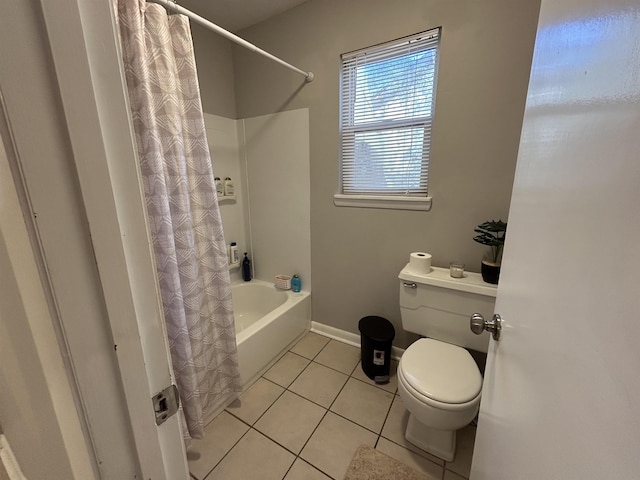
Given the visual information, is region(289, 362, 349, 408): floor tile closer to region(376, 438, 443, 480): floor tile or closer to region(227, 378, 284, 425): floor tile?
region(227, 378, 284, 425): floor tile

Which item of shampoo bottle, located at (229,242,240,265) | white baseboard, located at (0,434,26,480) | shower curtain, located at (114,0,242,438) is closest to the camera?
white baseboard, located at (0,434,26,480)

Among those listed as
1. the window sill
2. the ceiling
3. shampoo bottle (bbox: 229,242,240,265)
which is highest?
the ceiling

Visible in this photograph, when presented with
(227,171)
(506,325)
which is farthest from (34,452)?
(227,171)

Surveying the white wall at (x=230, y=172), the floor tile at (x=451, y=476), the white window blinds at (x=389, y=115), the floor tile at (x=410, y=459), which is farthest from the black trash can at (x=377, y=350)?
the white wall at (x=230, y=172)

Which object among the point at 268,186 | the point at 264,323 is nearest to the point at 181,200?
the point at 264,323

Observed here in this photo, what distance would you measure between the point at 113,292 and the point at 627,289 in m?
0.61

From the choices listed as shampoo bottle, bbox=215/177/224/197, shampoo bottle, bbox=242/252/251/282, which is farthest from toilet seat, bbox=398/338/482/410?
shampoo bottle, bbox=215/177/224/197

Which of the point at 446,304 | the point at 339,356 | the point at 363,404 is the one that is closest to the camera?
the point at 446,304

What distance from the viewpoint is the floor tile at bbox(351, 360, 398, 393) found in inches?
65.1

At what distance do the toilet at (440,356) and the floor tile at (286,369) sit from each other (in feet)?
2.50

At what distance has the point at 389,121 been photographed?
1658 mm

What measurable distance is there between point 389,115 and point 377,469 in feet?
6.32

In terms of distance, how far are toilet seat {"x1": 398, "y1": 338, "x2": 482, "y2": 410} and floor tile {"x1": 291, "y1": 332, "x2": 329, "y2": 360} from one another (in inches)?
34.6

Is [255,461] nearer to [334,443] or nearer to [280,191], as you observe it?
[334,443]
